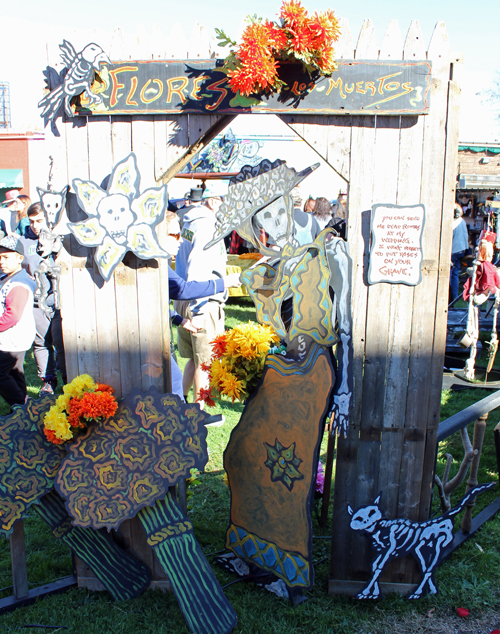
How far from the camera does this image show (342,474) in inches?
107

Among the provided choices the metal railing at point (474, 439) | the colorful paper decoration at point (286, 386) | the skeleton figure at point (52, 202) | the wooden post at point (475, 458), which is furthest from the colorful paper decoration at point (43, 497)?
the wooden post at point (475, 458)

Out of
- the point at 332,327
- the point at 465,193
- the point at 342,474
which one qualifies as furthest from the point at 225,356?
the point at 465,193

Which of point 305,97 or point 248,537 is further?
point 248,537

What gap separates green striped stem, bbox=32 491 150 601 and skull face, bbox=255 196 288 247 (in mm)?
1770

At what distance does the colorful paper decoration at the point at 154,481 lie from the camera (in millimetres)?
2457

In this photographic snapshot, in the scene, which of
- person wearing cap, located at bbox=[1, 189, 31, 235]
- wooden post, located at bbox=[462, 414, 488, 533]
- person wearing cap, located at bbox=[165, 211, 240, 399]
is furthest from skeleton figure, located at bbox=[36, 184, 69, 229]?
person wearing cap, located at bbox=[1, 189, 31, 235]

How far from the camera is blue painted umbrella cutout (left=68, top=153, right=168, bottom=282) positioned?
7.91 ft

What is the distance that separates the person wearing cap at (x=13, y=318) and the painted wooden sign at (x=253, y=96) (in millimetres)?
2282

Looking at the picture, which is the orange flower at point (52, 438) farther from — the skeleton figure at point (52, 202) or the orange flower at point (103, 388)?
the skeleton figure at point (52, 202)

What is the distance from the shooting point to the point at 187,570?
Answer: 248 centimetres

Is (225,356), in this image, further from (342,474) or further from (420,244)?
(420,244)

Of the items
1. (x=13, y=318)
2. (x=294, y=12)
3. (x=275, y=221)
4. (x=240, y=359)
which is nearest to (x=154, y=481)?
(x=240, y=359)

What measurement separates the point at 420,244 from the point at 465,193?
580 inches

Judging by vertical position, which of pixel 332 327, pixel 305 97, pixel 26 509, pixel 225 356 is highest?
pixel 305 97
